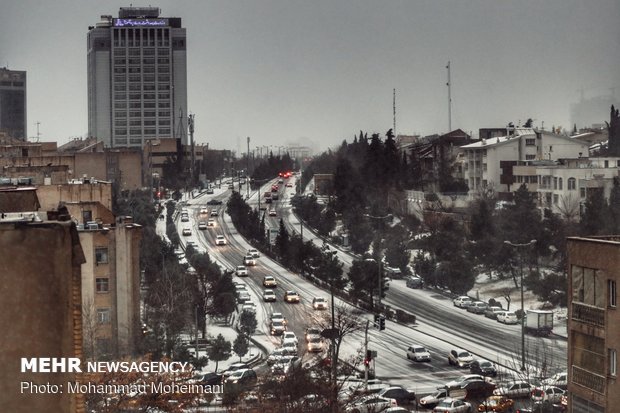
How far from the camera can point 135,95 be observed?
70.9 meters

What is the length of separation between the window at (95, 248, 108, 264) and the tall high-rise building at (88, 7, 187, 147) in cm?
5734

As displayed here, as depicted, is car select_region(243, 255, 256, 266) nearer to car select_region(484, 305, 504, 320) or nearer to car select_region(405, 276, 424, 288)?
car select_region(405, 276, 424, 288)

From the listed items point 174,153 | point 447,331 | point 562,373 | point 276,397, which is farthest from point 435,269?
point 174,153

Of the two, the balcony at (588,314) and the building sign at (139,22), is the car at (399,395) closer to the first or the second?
the balcony at (588,314)

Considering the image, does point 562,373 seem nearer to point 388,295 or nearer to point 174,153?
point 388,295

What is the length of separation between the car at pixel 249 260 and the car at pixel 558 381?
10.5m

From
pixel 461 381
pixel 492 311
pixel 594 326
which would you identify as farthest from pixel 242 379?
pixel 492 311

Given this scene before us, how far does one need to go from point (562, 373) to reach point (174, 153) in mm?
31079

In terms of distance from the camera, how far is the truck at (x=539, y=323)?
Result: 13059mm

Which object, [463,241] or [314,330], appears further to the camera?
[463,241]

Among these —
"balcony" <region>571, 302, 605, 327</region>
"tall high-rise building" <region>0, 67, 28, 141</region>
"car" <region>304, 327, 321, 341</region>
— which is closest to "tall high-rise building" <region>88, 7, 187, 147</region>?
"tall high-rise building" <region>0, 67, 28, 141</region>

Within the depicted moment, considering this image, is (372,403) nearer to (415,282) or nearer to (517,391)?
(517,391)

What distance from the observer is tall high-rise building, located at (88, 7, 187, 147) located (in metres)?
69.6

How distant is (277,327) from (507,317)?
8.69ft
